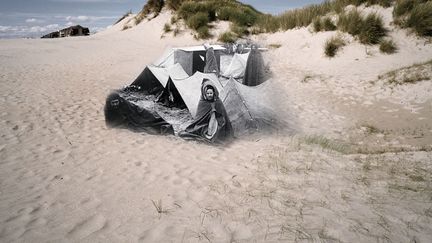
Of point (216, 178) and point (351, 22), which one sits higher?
point (351, 22)

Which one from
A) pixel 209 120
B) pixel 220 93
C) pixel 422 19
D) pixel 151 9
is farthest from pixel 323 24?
pixel 151 9

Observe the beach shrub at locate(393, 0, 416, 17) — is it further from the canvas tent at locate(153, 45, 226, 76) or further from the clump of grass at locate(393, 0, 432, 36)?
the canvas tent at locate(153, 45, 226, 76)

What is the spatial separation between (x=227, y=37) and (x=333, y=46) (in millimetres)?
6372

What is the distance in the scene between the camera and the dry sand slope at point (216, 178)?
3168mm

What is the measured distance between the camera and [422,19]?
1059 centimetres

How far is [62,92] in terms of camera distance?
9102 millimetres

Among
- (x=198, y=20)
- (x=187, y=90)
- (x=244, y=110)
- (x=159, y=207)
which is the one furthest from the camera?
(x=198, y=20)

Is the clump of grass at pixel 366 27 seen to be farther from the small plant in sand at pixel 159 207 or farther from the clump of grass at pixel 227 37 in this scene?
the small plant in sand at pixel 159 207

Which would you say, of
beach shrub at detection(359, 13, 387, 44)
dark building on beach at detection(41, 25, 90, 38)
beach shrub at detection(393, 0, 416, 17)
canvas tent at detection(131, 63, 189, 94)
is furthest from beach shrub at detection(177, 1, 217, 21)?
dark building on beach at detection(41, 25, 90, 38)

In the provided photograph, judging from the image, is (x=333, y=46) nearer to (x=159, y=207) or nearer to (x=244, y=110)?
(x=244, y=110)

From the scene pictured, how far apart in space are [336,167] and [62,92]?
8233mm

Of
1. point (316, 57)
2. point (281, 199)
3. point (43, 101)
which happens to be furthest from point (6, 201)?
point (316, 57)

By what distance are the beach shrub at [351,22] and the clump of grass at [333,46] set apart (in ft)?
1.94

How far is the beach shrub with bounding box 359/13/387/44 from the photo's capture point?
37.2 ft
